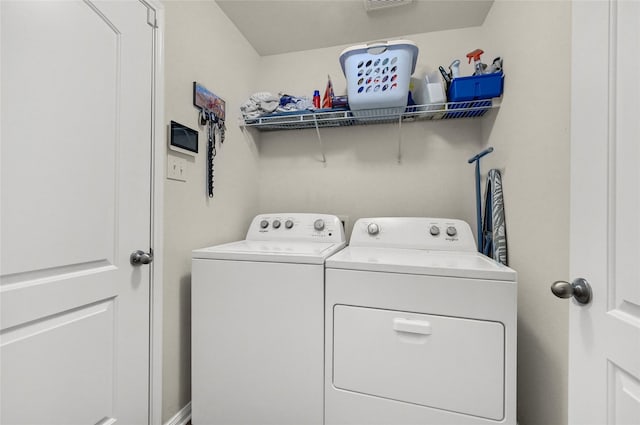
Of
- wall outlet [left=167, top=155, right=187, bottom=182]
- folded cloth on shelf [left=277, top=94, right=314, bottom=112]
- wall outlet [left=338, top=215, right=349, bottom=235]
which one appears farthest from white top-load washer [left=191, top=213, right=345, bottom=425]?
folded cloth on shelf [left=277, top=94, right=314, bottom=112]

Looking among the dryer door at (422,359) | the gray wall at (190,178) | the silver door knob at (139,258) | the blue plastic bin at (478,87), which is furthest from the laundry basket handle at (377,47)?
the silver door knob at (139,258)

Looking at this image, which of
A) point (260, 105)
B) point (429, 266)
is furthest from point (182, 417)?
point (260, 105)

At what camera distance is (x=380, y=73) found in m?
1.59

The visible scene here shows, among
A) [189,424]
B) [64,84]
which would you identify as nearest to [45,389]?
[189,424]

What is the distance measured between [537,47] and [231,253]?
5.31 ft

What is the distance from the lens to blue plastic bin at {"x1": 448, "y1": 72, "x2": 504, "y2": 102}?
153 cm

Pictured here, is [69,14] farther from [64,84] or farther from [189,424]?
[189,424]

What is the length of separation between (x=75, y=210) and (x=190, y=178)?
583mm

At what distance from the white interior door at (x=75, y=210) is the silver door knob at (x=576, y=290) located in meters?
1.43

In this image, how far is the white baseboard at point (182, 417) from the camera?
4.50 feet

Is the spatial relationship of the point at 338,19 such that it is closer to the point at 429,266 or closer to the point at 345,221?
the point at 345,221

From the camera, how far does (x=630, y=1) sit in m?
0.57

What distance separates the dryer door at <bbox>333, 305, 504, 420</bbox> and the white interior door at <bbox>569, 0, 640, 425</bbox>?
311 mm

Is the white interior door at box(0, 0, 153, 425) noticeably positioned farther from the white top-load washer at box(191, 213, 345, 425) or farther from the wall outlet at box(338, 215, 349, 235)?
the wall outlet at box(338, 215, 349, 235)
